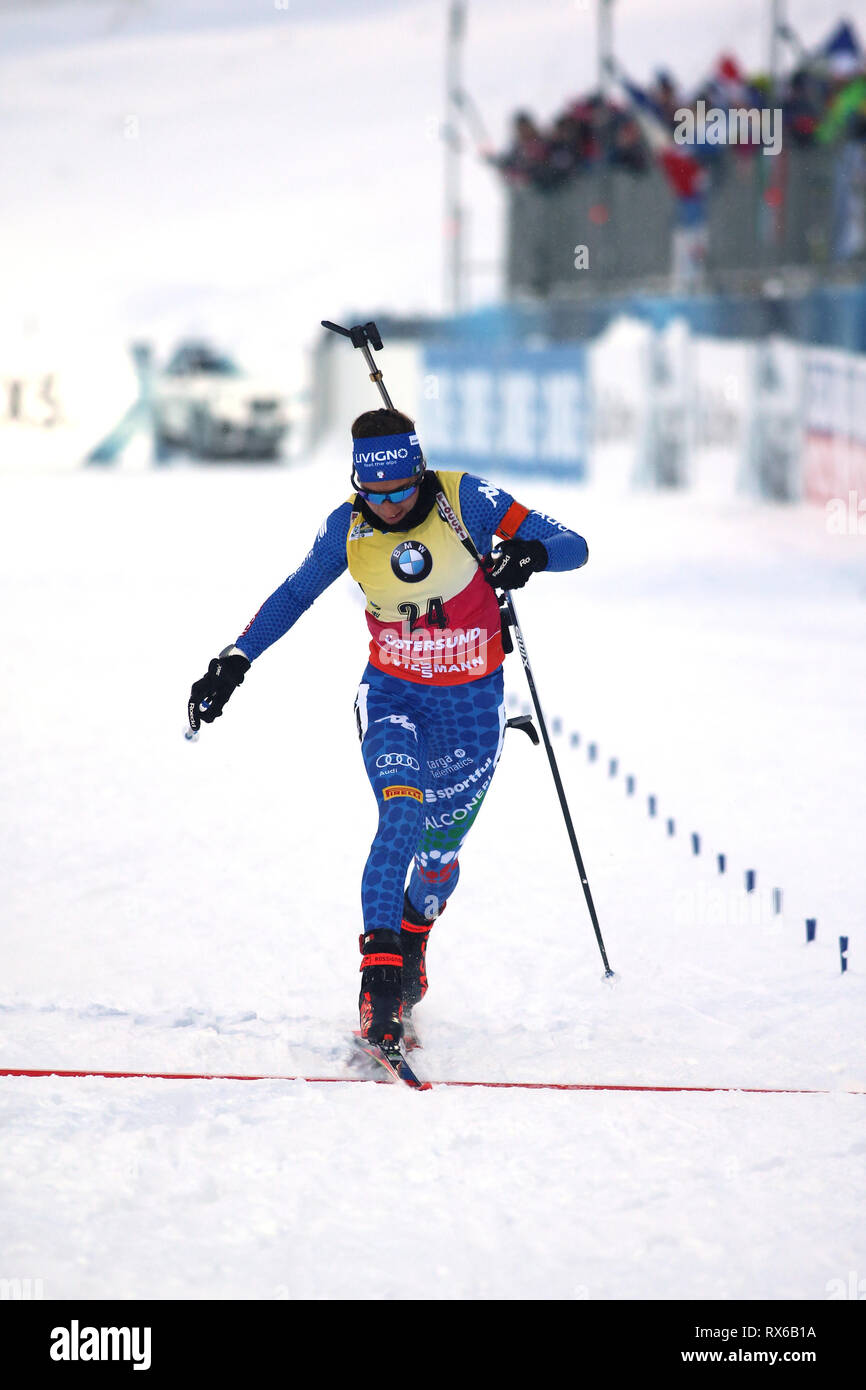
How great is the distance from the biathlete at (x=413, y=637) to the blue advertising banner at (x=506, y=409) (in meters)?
19.2

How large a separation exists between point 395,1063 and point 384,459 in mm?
1613

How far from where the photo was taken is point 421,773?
4539 mm

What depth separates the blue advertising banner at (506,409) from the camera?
2386cm

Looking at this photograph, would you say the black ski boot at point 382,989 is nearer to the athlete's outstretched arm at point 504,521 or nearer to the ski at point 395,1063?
the ski at point 395,1063

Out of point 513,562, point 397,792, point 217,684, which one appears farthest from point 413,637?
point 217,684

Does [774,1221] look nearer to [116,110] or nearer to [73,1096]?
[73,1096]

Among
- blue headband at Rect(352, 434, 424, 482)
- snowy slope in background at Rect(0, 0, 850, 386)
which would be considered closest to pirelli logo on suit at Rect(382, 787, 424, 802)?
blue headband at Rect(352, 434, 424, 482)

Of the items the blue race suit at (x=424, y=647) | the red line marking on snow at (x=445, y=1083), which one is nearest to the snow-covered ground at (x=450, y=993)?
the red line marking on snow at (x=445, y=1083)

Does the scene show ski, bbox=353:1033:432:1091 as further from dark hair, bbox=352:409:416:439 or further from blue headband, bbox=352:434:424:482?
dark hair, bbox=352:409:416:439

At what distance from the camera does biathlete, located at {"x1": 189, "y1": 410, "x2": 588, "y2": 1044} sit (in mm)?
4410

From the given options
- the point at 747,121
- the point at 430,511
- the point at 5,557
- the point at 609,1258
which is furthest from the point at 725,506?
the point at 609,1258

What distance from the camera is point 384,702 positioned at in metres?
4.64

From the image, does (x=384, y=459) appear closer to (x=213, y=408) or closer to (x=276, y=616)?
(x=276, y=616)

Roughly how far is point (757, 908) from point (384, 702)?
1982 millimetres
